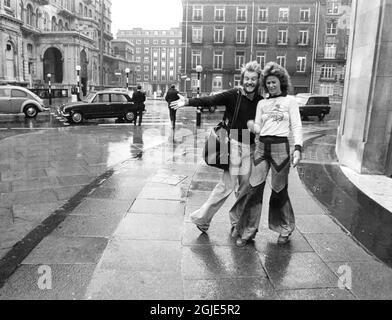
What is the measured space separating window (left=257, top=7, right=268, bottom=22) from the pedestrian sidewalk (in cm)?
5545

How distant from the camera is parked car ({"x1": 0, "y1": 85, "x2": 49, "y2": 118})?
19797 millimetres

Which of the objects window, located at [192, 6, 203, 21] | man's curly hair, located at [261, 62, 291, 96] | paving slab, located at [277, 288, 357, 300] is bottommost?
paving slab, located at [277, 288, 357, 300]

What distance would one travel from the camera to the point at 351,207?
18.0 feet

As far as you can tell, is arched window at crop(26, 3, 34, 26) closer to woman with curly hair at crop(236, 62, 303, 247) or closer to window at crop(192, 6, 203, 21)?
window at crop(192, 6, 203, 21)

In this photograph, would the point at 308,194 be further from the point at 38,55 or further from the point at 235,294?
the point at 38,55

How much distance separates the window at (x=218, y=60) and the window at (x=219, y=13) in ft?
15.4

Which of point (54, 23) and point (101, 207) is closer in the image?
point (101, 207)

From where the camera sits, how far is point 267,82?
385cm

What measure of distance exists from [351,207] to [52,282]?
4.12 m

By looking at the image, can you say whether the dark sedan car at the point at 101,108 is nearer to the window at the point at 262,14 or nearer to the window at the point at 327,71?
the window at the point at 262,14

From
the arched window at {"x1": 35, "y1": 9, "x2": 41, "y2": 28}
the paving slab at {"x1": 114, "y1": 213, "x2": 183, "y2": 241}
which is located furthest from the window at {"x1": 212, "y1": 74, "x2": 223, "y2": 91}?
the paving slab at {"x1": 114, "y1": 213, "x2": 183, "y2": 241}

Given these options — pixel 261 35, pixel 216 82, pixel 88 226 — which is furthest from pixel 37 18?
pixel 88 226

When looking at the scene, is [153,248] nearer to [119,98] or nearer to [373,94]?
[373,94]

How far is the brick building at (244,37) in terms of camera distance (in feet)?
183
